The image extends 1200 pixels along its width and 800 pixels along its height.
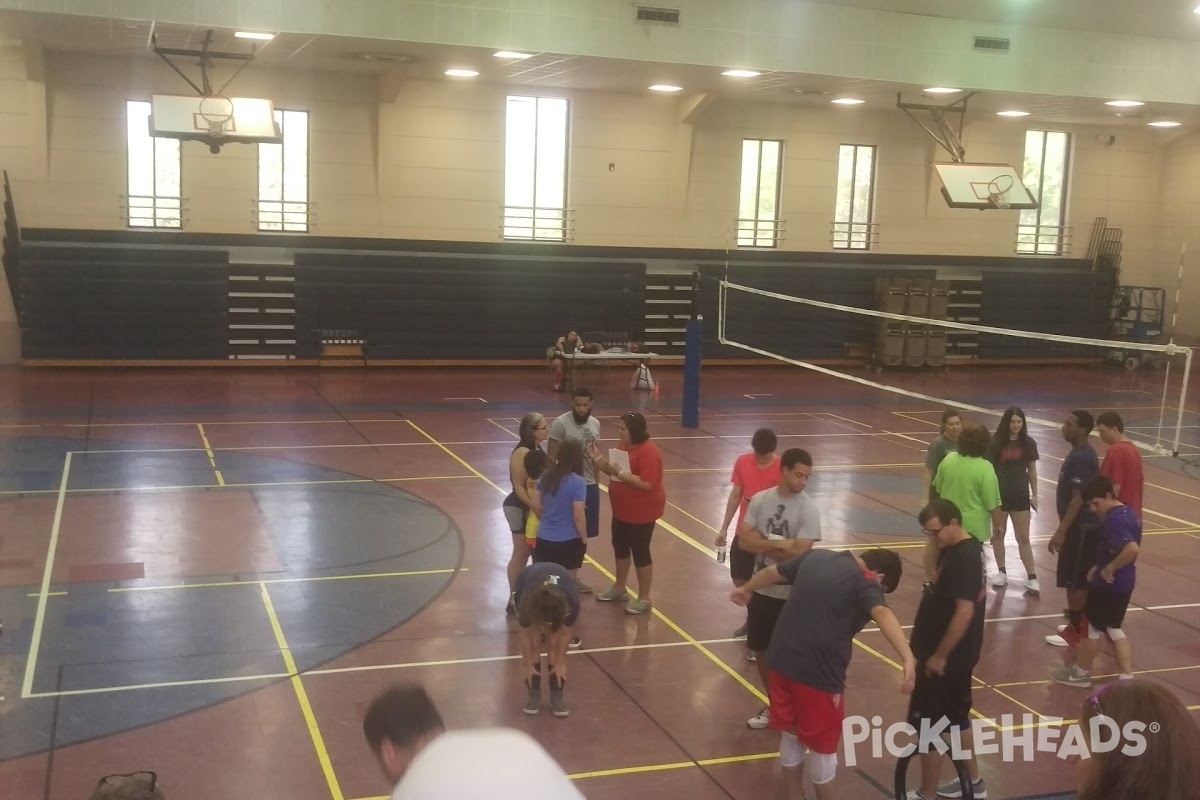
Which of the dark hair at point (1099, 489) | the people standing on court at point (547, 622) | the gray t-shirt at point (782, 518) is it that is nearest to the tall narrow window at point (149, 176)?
the people standing on court at point (547, 622)

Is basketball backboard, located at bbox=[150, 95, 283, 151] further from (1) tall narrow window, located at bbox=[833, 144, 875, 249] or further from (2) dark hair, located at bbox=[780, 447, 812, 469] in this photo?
(1) tall narrow window, located at bbox=[833, 144, 875, 249]

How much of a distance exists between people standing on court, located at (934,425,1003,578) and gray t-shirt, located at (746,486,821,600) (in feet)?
7.41

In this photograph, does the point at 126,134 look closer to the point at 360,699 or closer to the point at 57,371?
the point at 57,371

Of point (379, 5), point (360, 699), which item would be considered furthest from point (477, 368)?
point (360, 699)

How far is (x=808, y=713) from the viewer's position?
6164mm

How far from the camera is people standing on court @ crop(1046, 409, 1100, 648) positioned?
8.41m

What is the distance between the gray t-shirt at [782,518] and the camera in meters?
7.52

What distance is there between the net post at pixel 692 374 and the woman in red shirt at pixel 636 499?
9.02 meters

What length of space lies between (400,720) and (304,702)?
5.17 meters

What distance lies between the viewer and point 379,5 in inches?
744

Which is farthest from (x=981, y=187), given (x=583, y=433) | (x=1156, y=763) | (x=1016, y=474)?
(x=1156, y=763)

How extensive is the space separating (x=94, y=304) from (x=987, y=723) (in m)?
20.7

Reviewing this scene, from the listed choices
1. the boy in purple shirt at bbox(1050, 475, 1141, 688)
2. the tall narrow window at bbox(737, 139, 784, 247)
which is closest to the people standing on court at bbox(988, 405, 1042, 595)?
the boy in purple shirt at bbox(1050, 475, 1141, 688)

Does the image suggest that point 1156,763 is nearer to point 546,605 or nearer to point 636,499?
point 546,605
